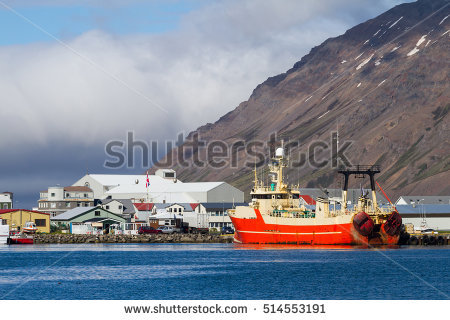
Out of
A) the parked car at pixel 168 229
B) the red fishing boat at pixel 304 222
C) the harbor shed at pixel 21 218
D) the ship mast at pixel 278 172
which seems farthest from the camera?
the harbor shed at pixel 21 218

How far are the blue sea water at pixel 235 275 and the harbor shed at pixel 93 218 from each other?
203ft

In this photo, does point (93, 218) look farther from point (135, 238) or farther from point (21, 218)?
point (135, 238)

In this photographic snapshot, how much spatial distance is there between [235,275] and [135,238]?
245 ft

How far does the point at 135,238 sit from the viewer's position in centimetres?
14562

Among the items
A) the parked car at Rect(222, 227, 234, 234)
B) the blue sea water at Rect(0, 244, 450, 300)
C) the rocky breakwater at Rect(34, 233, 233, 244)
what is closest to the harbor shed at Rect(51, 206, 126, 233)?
the rocky breakwater at Rect(34, 233, 233, 244)

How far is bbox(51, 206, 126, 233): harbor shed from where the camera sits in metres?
168

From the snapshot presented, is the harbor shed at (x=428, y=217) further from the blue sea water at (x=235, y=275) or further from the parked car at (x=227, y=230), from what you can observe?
the blue sea water at (x=235, y=275)

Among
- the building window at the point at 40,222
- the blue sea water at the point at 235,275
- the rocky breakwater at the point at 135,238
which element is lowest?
the blue sea water at the point at 235,275

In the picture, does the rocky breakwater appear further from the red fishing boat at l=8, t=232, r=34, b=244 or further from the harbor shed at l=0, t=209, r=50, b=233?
the harbor shed at l=0, t=209, r=50, b=233

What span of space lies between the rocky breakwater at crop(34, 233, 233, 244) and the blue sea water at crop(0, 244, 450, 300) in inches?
1414

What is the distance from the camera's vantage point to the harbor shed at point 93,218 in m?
168

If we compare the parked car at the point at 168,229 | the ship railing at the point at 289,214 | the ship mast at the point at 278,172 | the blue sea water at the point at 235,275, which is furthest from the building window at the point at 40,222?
the ship railing at the point at 289,214
